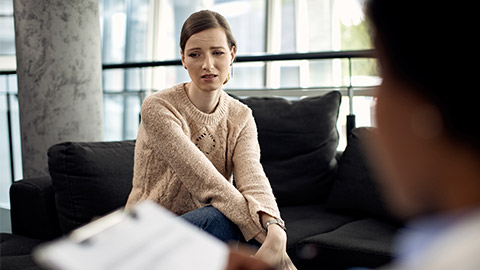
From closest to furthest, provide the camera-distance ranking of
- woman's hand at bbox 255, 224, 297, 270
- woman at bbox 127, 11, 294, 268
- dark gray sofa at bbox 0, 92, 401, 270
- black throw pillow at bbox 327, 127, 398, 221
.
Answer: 1. woman's hand at bbox 255, 224, 297, 270
2. woman at bbox 127, 11, 294, 268
3. dark gray sofa at bbox 0, 92, 401, 270
4. black throw pillow at bbox 327, 127, 398, 221

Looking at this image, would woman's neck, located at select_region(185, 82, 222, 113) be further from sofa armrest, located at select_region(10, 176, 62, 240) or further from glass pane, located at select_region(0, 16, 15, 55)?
glass pane, located at select_region(0, 16, 15, 55)

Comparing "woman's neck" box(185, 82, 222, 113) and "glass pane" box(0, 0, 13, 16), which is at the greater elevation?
"glass pane" box(0, 0, 13, 16)

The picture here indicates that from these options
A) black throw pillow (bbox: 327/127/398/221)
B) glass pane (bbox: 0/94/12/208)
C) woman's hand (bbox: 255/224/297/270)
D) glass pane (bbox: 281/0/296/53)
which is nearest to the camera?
woman's hand (bbox: 255/224/297/270)

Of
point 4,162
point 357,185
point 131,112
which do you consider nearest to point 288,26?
point 131,112

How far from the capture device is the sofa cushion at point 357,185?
2.24 meters

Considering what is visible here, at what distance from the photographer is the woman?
163 cm

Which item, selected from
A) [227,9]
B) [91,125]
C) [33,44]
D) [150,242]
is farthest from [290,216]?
[227,9]

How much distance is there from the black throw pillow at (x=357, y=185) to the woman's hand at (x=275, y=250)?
756mm

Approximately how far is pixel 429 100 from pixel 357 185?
1.98 metres

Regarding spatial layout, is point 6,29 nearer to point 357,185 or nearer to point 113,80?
point 113,80

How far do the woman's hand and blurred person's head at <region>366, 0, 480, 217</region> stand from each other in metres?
1.15

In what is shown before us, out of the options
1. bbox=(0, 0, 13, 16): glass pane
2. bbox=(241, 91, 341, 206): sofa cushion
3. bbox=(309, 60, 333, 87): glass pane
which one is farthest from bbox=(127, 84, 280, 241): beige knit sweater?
bbox=(309, 60, 333, 87): glass pane

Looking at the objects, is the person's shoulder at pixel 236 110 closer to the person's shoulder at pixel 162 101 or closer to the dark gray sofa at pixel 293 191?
the person's shoulder at pixel 162 101

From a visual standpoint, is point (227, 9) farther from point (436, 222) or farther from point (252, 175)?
point (436, 222)
